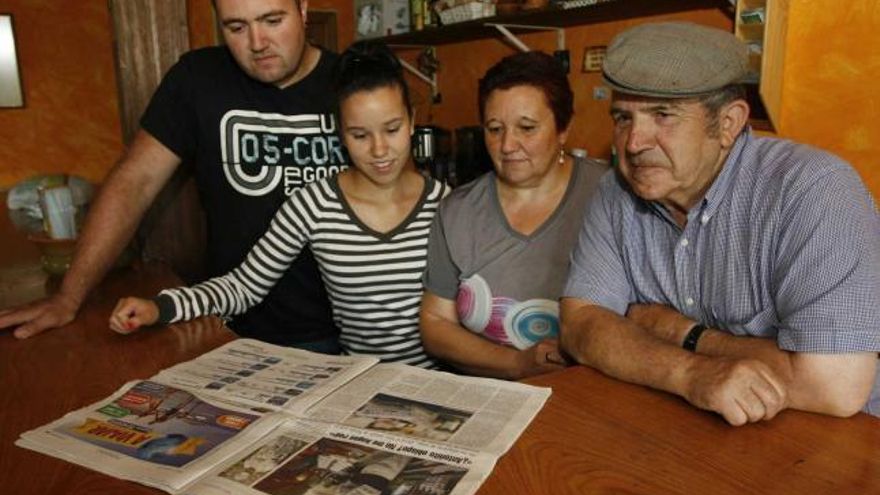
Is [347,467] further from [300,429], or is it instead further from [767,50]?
[767,50]

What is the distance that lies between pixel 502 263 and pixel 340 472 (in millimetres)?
735

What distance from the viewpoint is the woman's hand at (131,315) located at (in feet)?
4.69

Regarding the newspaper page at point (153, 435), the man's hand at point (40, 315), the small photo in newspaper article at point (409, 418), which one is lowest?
the newspaper page at point (153, 435)

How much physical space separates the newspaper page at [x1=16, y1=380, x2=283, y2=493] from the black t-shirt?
730 mm

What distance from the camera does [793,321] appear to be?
3.35 ft

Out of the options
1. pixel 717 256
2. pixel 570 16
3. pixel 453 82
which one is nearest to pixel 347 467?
pixel 717 256

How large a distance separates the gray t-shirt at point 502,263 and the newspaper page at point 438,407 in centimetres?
40

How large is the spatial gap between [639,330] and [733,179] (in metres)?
0.31

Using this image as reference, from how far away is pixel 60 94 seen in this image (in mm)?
5012

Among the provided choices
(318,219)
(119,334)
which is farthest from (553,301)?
(119,334)

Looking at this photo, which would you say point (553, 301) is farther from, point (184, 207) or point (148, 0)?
point (148, 0)

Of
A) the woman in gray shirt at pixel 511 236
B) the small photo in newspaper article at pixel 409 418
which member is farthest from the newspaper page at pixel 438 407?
the woman in gray shirt at pixel 511 236

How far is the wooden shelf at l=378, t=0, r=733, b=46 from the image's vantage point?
89.7 inches

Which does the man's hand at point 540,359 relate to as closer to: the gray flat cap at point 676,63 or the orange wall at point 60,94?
the gray flat cap at point 676,63
